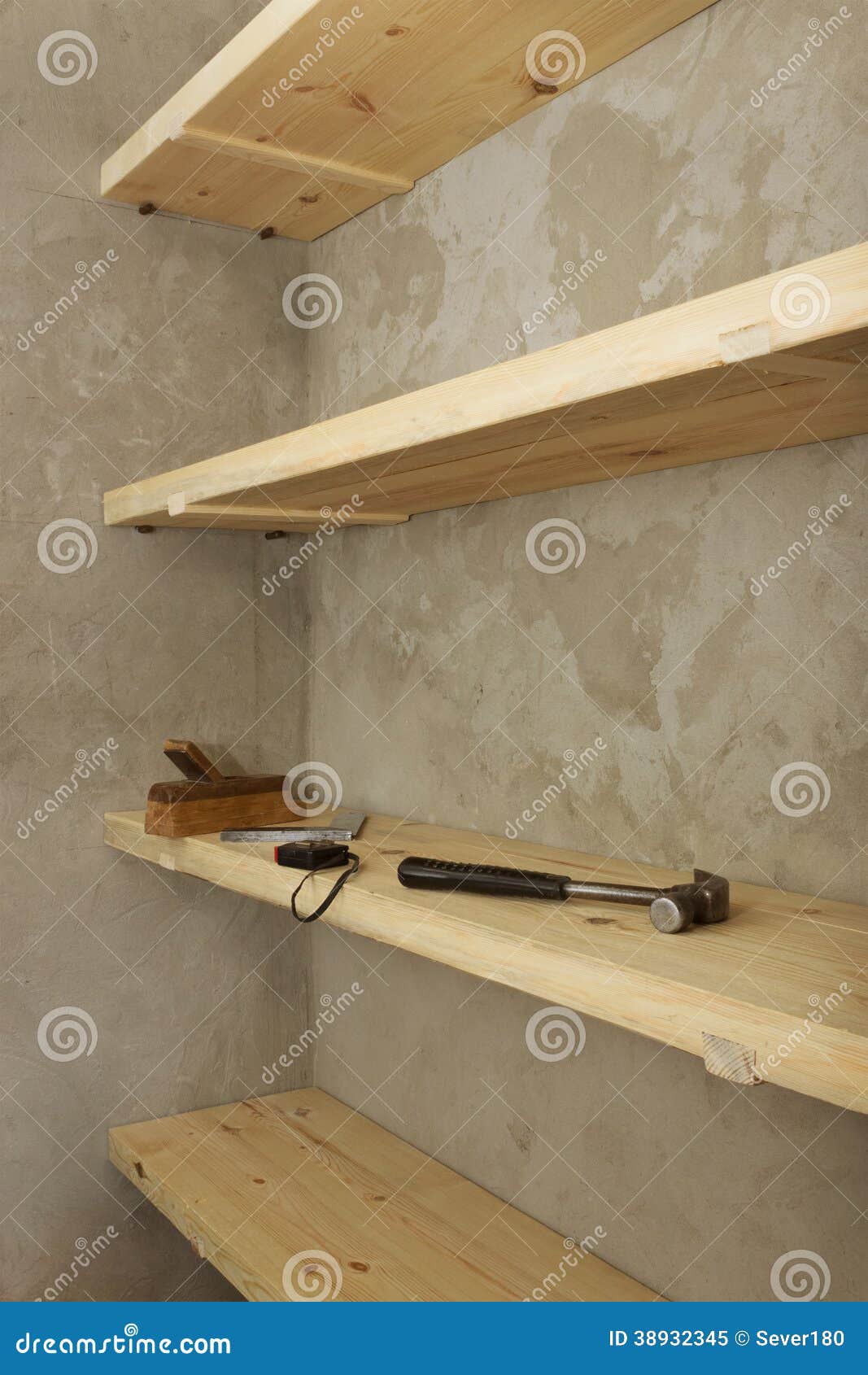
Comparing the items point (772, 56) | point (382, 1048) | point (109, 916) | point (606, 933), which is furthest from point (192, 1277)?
point (772, 56)

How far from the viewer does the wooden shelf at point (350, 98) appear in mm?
1285

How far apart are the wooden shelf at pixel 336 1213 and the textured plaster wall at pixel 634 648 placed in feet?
0.17

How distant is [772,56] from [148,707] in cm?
129

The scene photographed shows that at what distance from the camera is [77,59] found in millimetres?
1797

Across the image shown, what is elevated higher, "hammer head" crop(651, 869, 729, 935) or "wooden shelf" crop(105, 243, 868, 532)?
"wooden shelf" crop(105, 243, 868, 532)

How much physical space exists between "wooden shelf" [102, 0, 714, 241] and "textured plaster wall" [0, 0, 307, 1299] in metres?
0.13

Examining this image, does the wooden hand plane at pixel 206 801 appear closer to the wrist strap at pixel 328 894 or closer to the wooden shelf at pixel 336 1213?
the wrist strap at pixel 328 894

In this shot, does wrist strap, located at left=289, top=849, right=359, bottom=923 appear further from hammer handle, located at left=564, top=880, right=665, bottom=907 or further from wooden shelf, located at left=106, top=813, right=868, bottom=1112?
hammer handle, located at left=564, top=880, right=665, bottom=907

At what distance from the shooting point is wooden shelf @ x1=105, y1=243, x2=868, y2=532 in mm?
718

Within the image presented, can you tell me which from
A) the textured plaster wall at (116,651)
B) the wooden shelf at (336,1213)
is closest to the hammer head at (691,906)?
the wooden shelf at (336,1213)

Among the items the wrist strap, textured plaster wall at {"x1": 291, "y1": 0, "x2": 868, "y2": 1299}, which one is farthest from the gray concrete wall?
the wrist strap

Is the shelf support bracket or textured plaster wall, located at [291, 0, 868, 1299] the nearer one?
the shelf support bracket

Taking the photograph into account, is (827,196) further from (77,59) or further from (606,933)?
(77,59)

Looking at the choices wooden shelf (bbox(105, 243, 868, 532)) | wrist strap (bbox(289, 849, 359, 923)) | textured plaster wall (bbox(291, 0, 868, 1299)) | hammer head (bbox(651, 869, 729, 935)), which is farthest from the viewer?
wrist strap (bbox(289, 849, 359, 923))
